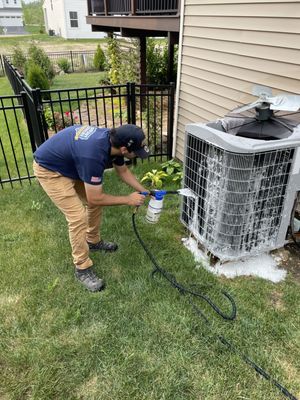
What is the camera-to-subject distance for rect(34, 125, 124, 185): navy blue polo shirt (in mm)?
2217

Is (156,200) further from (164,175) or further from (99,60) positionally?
(99,60)

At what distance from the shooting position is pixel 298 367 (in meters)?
2.03

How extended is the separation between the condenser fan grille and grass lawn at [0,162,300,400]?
32cm

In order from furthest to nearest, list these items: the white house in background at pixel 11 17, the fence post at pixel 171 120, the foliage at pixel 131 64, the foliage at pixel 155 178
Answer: the white house in background at pixel 11 17, the foliage at pixel 131 64, the fence post at pixel 171 120, the foliage at pixel 155 178

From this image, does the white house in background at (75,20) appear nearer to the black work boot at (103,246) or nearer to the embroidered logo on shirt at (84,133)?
the black work boot at (103,246)

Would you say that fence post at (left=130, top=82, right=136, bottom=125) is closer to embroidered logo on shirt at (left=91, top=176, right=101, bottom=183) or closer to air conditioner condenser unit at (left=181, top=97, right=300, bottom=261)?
air conditioner condenser unit at (left=181, top=97, right=300, bottom=261)

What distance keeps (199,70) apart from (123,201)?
2.50 metres

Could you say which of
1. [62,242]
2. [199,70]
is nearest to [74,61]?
[199,70]

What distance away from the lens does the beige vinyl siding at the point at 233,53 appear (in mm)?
2789

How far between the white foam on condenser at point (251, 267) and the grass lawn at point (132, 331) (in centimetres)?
7

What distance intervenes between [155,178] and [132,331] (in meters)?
2.33

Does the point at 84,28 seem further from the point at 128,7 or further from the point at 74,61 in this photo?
the point at 128,7

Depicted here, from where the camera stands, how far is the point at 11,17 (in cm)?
4562

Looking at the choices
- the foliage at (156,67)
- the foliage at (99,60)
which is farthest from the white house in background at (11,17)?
the foliage at (156,67)
